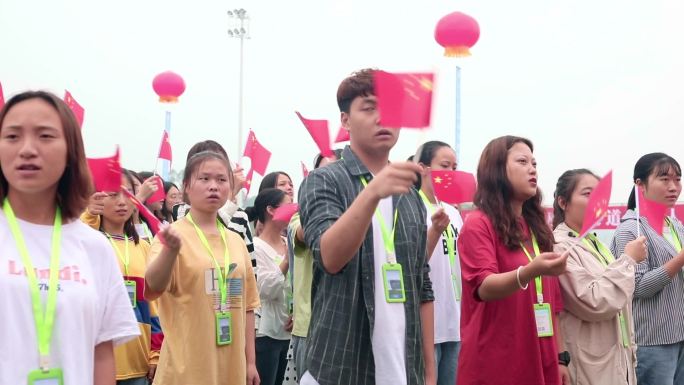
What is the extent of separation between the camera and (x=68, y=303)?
2227 mm

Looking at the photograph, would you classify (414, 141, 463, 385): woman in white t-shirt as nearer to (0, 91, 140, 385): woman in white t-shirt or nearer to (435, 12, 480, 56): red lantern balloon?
(0, 91, 140, 385): woman in white t-shirt

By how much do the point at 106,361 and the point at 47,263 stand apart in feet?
1.25

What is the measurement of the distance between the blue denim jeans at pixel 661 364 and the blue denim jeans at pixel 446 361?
1.17 meters

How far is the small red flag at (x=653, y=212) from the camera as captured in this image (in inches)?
197

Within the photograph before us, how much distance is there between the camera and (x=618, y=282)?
3975 mm

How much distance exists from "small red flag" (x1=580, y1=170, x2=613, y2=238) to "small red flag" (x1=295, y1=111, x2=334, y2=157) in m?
1.56

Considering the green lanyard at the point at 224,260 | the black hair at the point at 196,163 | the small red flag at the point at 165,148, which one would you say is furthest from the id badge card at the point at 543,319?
the small red flag at the point at 165,148

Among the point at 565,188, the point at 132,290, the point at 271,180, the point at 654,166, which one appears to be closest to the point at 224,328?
the point at 132,290

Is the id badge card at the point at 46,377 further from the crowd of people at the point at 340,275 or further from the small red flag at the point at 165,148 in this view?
the small red flag at the point at 165,148

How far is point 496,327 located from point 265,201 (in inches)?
111

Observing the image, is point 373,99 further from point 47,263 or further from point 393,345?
point 47,263

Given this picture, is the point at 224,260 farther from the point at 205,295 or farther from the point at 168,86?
the point at 168,86

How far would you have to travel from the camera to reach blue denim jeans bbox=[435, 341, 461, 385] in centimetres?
507

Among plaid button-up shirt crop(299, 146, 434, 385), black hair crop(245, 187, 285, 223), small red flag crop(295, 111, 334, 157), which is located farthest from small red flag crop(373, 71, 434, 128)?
black hair crop(245, 187, 285, 223)
